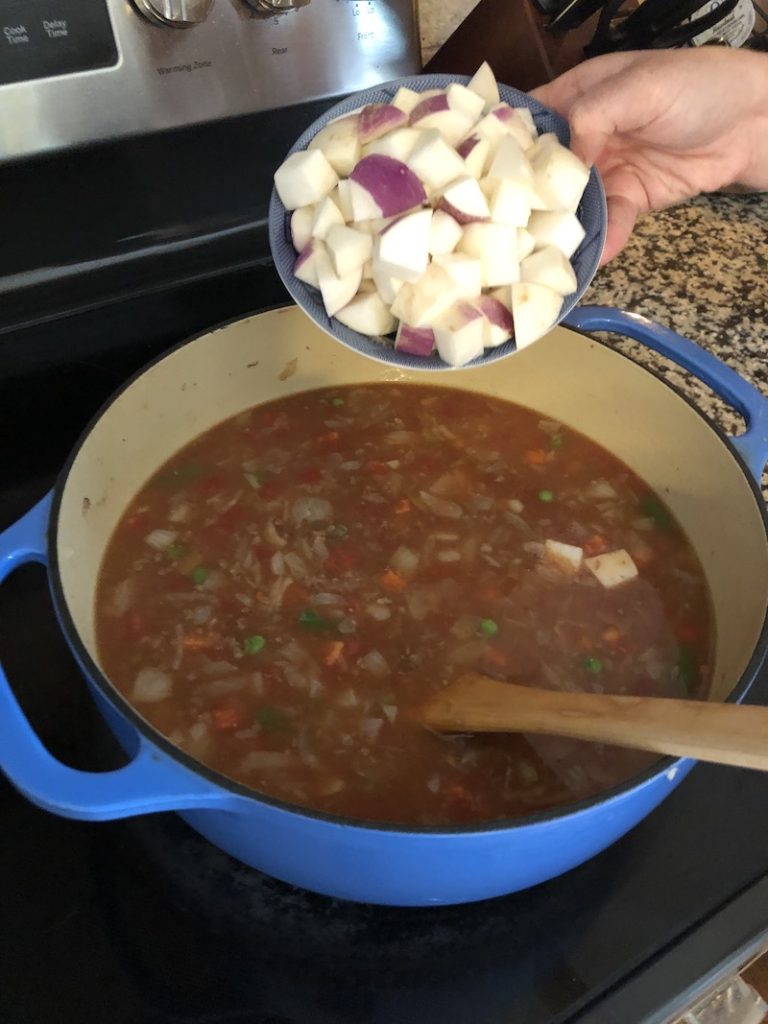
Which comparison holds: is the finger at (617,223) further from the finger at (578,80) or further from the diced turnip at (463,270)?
the diced turnip at (463,270)

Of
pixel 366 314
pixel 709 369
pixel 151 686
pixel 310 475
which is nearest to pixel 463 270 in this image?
pixel 366 314

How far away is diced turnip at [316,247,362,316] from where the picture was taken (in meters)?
1.30

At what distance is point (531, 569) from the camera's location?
1543 millimetres

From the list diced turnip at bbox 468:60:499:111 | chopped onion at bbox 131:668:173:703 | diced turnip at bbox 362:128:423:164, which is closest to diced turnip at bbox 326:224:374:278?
diced turnip at bbox 362:128:423:164

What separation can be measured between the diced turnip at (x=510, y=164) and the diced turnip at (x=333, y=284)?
0.80 feet

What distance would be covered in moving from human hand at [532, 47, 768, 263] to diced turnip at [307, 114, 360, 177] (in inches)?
17.6

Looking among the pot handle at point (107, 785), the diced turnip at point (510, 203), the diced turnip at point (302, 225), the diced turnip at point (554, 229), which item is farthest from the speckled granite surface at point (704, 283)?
the pot handle at point (107, 785)

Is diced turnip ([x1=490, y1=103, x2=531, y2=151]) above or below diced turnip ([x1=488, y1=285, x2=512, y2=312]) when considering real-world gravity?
above

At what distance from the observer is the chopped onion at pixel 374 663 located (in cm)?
135

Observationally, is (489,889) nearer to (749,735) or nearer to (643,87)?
(749,735)

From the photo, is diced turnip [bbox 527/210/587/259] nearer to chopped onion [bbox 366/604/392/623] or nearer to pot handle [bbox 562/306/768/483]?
pot handle [bbox 562/306/768/483]

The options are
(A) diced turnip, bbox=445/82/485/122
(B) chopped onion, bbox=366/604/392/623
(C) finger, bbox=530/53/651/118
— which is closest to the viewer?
(A) diced turnip, bbox=445/82/485/122

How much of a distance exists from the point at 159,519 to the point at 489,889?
86cm

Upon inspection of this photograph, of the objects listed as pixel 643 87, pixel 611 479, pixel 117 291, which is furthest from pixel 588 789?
pixel 643 87
